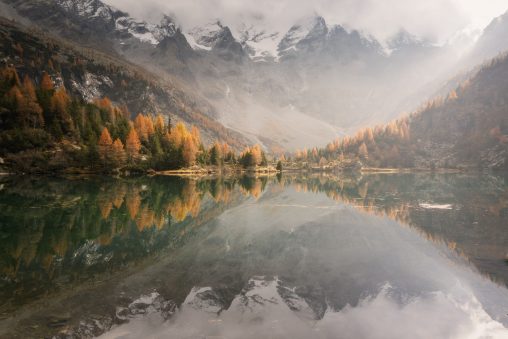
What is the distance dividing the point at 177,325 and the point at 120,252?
1275 centimetres

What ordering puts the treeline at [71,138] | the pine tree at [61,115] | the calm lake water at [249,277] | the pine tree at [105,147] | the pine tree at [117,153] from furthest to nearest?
the pine tree at [61,115]
the pine tree at [117,153]
the pine tree at [105,147]
the treeline at [71,138]
the calm lake water at [249,277]

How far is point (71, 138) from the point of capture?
11894 cm

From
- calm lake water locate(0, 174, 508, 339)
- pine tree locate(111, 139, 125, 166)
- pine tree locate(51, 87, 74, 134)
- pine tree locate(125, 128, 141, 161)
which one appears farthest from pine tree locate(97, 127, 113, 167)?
calm lake water locate(0, 174, 508, 339)

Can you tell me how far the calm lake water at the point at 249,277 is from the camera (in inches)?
547

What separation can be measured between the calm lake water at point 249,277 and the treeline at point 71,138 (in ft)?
250

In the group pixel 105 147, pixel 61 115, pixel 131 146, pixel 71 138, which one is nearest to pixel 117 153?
pixel 105 147

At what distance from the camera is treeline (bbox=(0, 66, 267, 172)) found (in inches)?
4099

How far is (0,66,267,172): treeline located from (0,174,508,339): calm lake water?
76.2m

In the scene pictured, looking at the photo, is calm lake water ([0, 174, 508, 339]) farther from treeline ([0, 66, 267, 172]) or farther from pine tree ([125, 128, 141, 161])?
pine tree ([125, 128, 141, 161])

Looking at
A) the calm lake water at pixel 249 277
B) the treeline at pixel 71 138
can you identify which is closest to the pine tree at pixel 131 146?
the treeline at pixel 71 138

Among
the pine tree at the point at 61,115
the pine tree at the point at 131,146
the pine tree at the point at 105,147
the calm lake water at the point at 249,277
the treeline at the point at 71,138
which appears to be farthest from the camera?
the pine tree at the point at 131,146

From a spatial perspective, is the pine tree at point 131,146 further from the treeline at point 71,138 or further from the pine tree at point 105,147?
the pine tree at point 105,147

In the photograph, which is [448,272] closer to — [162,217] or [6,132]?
[162,217]

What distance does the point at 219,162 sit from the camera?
6594 inches
